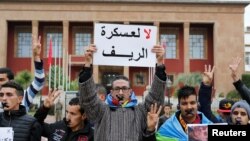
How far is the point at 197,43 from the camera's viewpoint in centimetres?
4566

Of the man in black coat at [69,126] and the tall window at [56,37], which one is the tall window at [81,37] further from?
the man in black coat at [69,126]

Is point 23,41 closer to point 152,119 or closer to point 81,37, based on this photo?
point 81,37

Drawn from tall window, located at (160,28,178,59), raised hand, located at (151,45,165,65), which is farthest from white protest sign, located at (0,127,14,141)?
tall window, located at (160,28,178,59)

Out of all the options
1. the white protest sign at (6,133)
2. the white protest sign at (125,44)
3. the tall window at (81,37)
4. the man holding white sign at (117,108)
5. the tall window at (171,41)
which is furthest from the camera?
the tall window at (171,41)

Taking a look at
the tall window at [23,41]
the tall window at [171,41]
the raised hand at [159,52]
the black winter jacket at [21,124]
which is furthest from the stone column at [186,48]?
the black winter jacket at [21,124]

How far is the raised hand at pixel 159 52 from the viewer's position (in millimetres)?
5078

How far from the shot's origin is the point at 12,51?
147ft

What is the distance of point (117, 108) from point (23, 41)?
1641 inches

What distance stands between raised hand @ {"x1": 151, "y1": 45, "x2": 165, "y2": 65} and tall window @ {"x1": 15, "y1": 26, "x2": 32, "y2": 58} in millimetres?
41026

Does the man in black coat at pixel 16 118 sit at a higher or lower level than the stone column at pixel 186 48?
lower

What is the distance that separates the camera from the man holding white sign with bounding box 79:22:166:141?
4.72 metres

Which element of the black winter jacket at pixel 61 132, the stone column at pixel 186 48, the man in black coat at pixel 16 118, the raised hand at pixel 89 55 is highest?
Result: the stone column at pixel 186 48

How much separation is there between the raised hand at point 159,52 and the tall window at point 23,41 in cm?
4103

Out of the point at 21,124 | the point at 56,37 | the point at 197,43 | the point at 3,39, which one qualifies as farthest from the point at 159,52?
the point at 197,43
